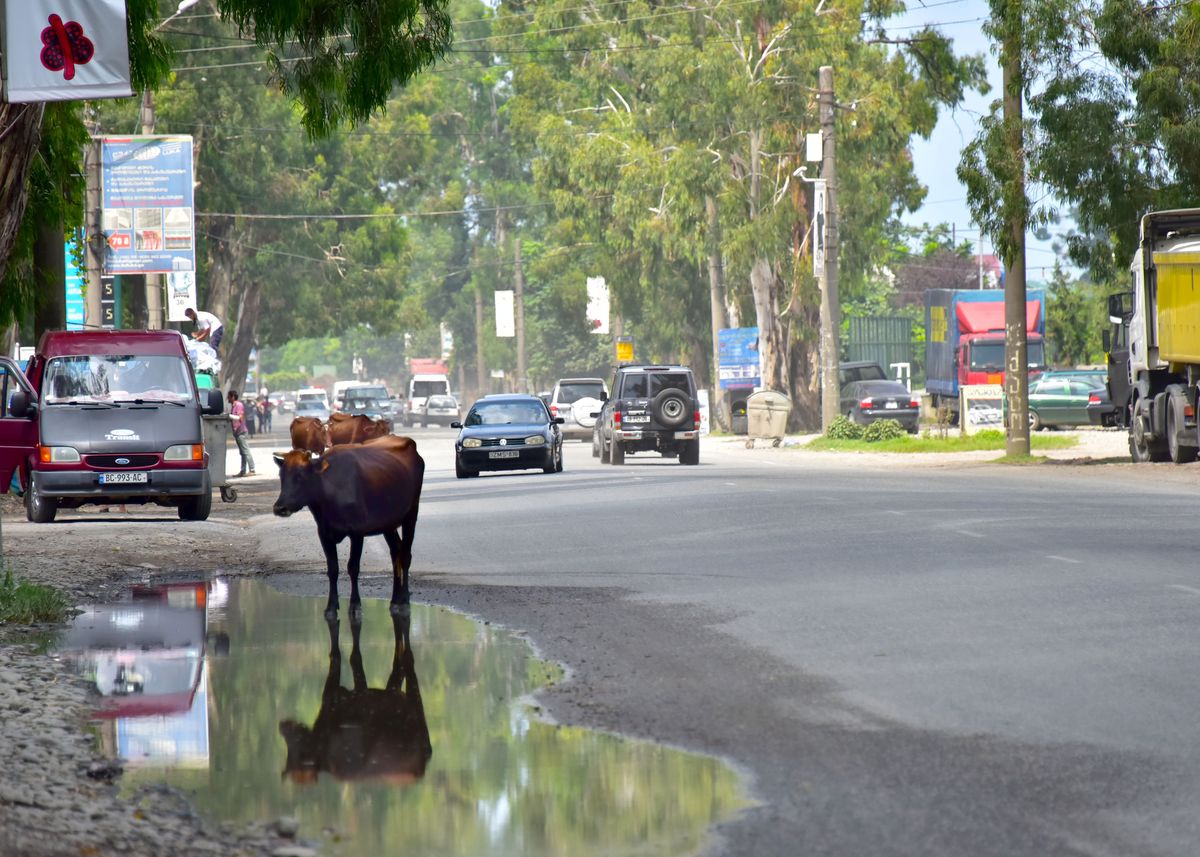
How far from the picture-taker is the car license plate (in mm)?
21703

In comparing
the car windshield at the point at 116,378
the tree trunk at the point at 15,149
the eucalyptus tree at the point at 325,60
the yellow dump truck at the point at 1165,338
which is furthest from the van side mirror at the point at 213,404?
the yellow dump truck at the point at 1165,338

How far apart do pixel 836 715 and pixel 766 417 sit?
44.8 metres

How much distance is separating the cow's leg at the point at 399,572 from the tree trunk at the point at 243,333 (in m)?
58.1

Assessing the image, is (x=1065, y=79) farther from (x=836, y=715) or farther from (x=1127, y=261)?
(x=836, y=715)

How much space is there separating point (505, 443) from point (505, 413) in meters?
1.33

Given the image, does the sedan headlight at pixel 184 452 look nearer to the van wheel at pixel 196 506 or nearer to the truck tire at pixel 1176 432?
the van wheel at pixel 196 506

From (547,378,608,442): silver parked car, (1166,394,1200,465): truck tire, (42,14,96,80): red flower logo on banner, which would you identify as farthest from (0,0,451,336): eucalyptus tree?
(547,378,608,442): silver parked car

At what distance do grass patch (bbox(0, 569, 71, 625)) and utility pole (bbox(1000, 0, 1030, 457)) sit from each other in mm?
23538

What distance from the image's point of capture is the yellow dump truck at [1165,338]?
29.7m

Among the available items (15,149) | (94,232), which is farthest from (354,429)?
(94,232)

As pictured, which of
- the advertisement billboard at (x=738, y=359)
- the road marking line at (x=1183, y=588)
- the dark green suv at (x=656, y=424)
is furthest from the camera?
the advertisement billboard at (x=738, y=359)

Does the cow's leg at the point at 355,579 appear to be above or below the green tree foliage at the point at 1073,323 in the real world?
below

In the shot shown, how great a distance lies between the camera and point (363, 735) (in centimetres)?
806

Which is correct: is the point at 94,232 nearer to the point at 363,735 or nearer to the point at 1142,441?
the point at 1142,441
